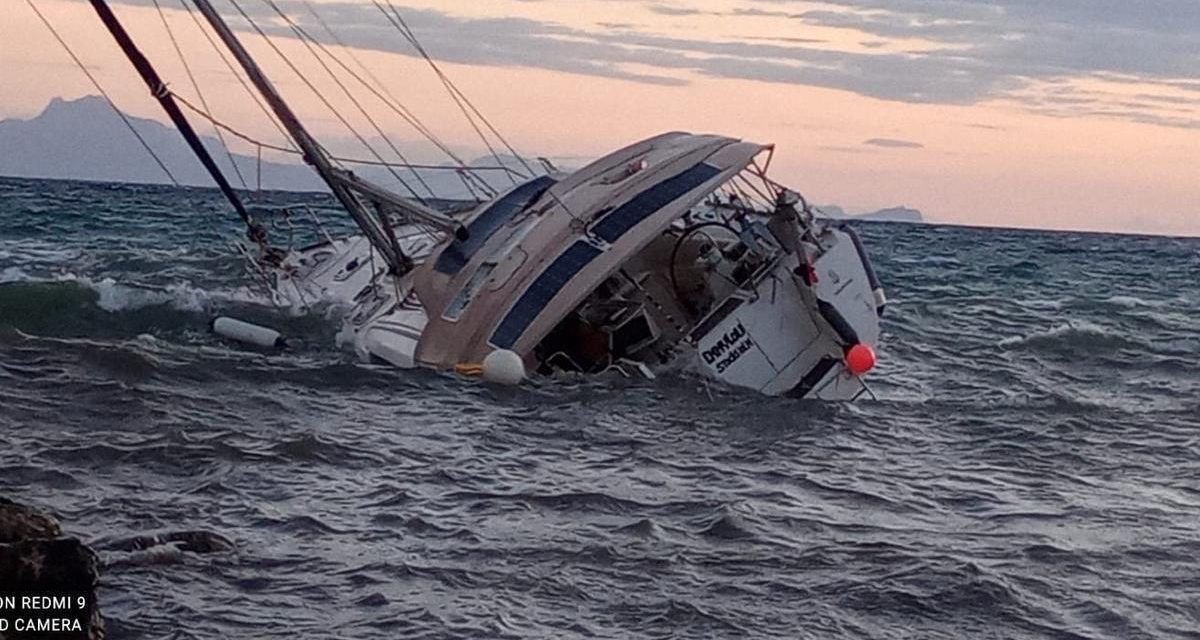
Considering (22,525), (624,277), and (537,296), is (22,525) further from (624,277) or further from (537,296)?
(624,277)

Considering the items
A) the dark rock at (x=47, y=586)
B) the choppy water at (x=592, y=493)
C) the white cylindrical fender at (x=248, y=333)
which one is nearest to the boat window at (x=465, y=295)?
the choppy water at (x=592, y=493)

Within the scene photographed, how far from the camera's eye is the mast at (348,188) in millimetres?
15602

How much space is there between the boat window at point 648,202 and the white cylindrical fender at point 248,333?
3.51 meters

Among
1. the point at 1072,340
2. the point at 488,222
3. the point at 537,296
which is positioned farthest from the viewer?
the point at 1072,340

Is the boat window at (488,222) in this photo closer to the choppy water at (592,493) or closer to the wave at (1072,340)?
the choppy water at (592,493)

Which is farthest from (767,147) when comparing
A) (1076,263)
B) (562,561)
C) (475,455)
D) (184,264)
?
(1076,263)

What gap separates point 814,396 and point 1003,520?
4.13 m

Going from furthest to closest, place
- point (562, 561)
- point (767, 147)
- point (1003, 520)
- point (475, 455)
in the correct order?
point (767, 147) → point (475, 455) → point (1003, 520) → point (562, 561)

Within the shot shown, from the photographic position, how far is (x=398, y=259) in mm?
16734

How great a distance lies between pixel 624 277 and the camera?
1587cm

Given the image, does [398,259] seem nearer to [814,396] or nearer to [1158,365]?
[814,396]

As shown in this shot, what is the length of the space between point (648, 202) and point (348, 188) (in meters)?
3.18

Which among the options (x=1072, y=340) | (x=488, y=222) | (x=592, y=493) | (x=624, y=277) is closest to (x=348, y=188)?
(x=488, y=222)

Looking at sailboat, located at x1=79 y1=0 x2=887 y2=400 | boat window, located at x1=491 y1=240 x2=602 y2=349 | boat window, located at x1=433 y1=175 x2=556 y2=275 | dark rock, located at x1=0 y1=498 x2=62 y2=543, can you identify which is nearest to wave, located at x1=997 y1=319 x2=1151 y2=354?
sailboat, located at x1=79 y1=0 x2=887 y2=400
